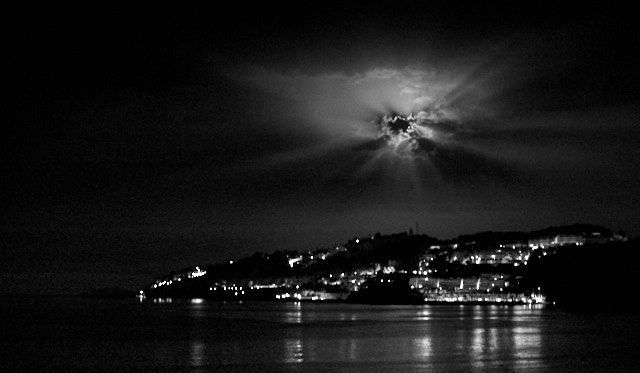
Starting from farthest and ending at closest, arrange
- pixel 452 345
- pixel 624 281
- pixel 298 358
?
pixel 624 281 → pixel 452 345 → pixel 298 358

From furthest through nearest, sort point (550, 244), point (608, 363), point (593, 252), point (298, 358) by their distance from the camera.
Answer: point (550, 244) < point (593, 252) < point (298, 358) < point (608, 363)

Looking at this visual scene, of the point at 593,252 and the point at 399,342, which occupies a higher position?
the point at 593,252

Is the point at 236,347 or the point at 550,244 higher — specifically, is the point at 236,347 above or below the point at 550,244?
below

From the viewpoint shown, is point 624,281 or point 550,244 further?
point 550,244

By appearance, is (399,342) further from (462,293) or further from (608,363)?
(462,293)

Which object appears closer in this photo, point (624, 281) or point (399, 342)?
point (399, 342)

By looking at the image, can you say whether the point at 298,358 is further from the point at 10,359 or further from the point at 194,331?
the point at 194,331

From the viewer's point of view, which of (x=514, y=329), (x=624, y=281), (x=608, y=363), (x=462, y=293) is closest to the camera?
(x=608, y=363)

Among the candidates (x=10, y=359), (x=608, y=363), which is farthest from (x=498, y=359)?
(x=10, y=359)

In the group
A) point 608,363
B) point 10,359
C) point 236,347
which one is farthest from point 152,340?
point 608,363
